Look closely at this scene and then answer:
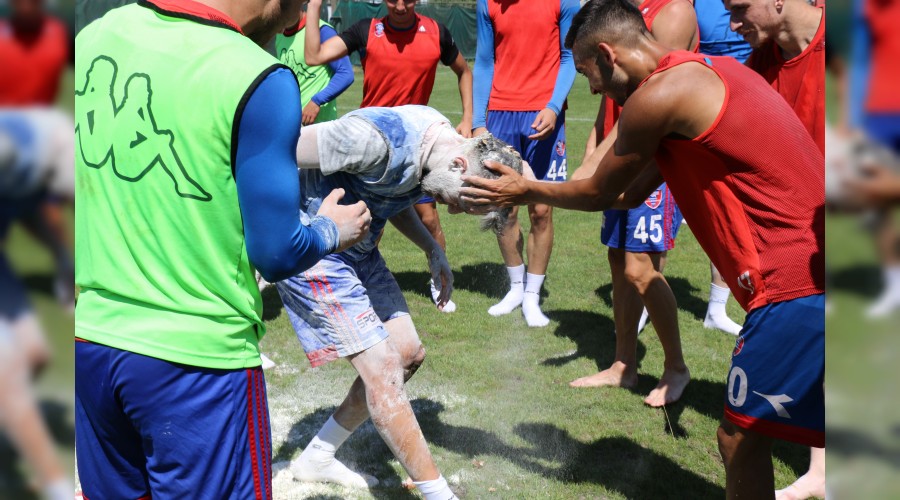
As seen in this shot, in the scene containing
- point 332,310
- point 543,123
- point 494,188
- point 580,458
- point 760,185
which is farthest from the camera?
point 543,123

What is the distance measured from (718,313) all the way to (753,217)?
3.53 meters

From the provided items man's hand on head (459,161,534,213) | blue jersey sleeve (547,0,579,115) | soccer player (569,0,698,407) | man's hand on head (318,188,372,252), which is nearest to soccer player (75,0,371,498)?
man's hand on head (318,188,372,252)

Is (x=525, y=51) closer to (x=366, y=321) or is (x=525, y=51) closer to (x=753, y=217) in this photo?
(x=366, y=321)

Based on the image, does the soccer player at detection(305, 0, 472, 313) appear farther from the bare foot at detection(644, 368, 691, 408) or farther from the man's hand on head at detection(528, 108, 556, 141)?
the bare foot at detection(644, 368, 691, 408)

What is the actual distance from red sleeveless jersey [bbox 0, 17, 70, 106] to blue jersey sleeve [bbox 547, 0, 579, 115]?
5.73m

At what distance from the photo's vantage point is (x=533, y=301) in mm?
6348

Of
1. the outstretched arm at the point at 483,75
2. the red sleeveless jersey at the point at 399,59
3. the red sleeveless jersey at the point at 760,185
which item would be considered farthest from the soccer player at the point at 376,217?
the red sleeveless jersey at the point at 399,59

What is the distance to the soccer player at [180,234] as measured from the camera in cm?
179

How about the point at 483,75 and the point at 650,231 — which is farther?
the point at 483,75

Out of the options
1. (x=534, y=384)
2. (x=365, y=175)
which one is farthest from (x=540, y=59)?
(x=365, y=175)

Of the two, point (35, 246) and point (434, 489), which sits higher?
point (35, 246)

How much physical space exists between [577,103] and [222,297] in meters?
18.8

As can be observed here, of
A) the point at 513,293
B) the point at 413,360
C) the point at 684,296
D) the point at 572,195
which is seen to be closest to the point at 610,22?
the point at 572,195

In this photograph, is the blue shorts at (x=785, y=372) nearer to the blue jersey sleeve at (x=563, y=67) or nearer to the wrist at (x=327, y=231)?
the wrist at (x=327, y=231)
